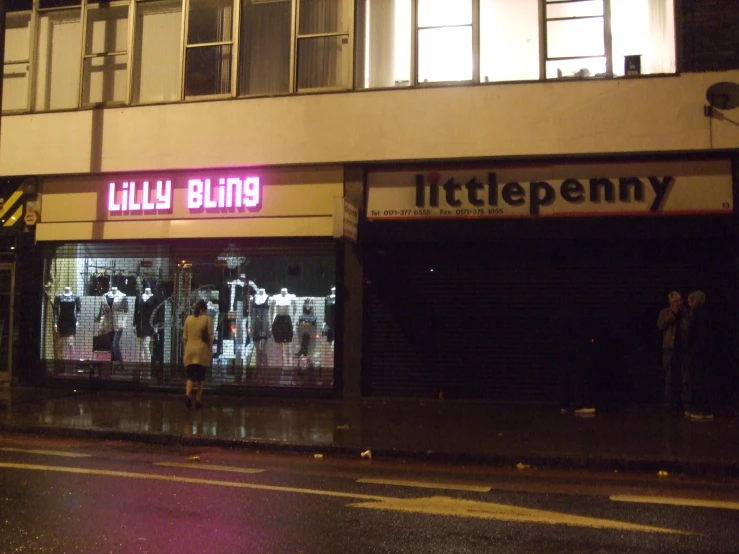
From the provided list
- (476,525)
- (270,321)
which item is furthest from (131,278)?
(476,525)

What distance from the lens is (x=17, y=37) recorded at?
15.4 m

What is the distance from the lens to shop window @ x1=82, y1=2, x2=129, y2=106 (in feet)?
48.2

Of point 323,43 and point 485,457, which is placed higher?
point 323,43

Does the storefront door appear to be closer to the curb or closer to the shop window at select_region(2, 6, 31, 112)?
the shop window at select_region(2, 6, 31, 112)

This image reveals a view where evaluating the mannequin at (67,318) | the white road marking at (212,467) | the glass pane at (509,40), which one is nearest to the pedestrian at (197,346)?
the white road marking at (212,467)

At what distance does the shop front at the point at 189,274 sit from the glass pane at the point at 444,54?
2.36 m

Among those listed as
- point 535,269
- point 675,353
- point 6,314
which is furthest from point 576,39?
point 6,314

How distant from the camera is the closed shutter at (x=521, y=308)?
12102 mm

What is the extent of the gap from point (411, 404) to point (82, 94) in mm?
8717

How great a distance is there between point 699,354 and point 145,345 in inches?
375

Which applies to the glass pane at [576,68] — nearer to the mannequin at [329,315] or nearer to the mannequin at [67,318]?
the mannequin at [329,315]

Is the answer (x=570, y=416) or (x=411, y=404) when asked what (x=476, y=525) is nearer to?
(x=570, y=416)

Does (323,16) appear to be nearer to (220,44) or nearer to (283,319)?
(220,44)

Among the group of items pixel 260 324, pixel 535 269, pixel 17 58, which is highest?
pixel 17 58
